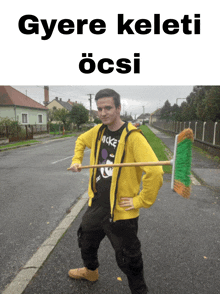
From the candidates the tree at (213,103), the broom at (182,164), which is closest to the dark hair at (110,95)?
the broom at (182,164)

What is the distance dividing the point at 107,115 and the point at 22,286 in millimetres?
2031

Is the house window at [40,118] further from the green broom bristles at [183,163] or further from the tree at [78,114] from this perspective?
the green broom bristles at [183,163]

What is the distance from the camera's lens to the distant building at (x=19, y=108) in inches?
1099

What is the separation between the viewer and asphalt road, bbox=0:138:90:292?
3010mm

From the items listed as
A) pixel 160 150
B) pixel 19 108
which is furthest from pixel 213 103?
pixel 19 108

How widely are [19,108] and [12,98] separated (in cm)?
159

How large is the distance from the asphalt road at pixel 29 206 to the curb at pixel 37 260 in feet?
0.28

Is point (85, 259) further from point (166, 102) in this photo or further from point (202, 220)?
point (166, 102)

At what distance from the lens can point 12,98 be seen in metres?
29.1

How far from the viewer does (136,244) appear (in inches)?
78.9

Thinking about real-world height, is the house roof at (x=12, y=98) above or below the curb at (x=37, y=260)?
above

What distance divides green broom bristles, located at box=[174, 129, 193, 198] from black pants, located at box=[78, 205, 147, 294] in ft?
1.89

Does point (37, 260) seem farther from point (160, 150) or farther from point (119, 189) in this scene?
point (160, 150)

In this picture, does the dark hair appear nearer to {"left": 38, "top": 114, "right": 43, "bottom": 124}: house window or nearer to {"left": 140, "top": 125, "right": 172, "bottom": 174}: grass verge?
{"left": 140, "top": 125, "right": 172, "bottom": 174}: grass verge
